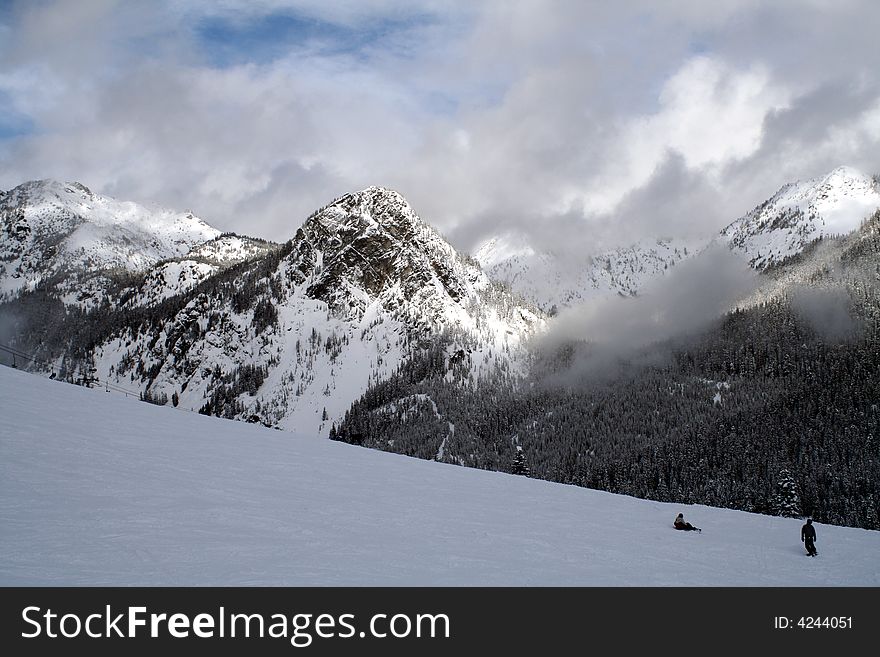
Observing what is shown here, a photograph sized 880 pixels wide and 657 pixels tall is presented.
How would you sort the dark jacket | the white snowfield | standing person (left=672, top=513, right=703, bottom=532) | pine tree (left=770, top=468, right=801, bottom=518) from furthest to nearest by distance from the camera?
pine tree (left=770, top=468, right=801, bottom=518), standing person (left=672, top=513, right=703, bottom=532), the dark jacket, the white snowfield

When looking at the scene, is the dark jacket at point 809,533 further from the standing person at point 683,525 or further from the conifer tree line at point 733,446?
the conifer tree line at point 733,446

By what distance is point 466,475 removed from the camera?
26844mm

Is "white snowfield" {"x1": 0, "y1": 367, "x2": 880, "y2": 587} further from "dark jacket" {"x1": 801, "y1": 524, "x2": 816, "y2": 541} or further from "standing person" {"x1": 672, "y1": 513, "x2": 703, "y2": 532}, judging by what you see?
"dark jacket" {"x1": 801, "y1": 524, "x2": 816, "y2": 541}

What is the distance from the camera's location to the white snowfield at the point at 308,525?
415 inches

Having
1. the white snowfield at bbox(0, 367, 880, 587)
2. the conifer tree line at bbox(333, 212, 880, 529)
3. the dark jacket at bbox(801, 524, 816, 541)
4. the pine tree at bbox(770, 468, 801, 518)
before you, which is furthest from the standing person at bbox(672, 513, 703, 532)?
the conifer tree line at bbox(333, 212, 880, 529)

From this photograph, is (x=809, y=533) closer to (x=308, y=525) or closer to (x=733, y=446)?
(x=308, y=525)

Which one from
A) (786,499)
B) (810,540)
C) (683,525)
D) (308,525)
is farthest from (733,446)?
(308,525)

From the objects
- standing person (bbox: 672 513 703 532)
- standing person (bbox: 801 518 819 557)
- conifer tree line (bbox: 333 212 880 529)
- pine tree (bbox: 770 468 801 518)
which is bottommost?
standing person (bbox: 801 518 819 557)

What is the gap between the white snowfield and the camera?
34.6 ft

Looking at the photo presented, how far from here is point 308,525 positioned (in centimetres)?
1423

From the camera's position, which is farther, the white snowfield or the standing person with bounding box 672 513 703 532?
the standing person with bounding box 672 513 703 532
